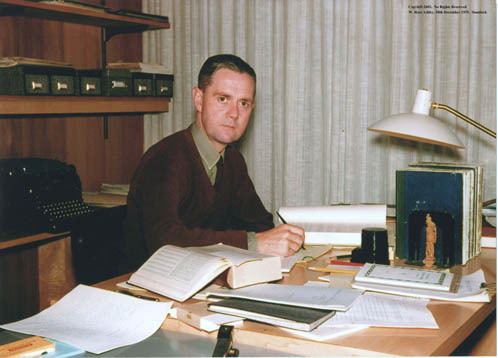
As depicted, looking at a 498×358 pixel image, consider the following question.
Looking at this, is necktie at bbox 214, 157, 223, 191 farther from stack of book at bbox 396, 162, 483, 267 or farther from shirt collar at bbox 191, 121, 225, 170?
stack of book at bbox 396, 162, 483, 267

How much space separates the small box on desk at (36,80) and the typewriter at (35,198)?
29 centimetres

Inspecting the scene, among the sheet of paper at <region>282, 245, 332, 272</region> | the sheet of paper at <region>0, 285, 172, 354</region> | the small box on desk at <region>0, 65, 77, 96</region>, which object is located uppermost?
the small box on desk at <region>0, 65, 77, 96</region>

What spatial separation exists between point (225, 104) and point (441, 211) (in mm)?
859

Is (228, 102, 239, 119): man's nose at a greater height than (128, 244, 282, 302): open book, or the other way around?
(228, 102, 239, 119): man's nose

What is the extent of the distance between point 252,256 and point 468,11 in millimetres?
1726

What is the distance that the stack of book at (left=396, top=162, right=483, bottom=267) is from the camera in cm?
170

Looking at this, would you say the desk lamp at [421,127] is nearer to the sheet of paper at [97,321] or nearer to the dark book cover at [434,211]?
the dark book cover at [434,211]

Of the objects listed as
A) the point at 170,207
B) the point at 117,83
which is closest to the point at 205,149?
the point at 170,207

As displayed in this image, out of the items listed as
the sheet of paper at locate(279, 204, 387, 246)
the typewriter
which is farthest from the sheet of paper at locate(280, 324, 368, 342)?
the typewriter

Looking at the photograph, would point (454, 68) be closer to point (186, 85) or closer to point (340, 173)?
point (340, 173)

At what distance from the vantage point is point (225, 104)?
2.17 m

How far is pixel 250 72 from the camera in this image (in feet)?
7.15

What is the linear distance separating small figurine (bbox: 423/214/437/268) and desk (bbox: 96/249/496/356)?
14.6 inches

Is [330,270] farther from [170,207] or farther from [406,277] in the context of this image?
[170,207]
